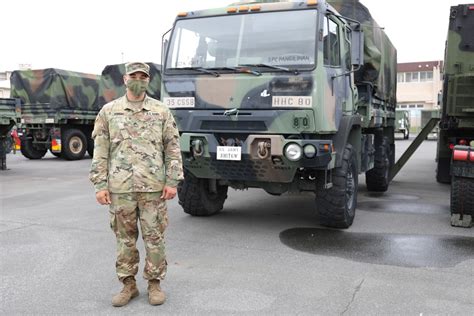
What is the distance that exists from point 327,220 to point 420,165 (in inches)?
425

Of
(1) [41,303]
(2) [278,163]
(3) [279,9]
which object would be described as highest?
(3) [279,9]

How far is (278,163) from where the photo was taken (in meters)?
5.54

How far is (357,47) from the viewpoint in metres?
6.26

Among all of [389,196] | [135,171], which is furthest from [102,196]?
[389,196]

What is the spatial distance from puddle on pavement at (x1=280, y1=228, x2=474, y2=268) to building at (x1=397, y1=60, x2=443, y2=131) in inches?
1884

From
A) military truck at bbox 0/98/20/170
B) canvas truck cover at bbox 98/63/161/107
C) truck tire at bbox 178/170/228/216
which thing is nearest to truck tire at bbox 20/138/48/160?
canvas truck cover at bbox 98/63/161/107

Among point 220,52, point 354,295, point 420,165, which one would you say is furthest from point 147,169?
point 420,165

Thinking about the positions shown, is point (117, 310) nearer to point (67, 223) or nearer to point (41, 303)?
point (41, 303)

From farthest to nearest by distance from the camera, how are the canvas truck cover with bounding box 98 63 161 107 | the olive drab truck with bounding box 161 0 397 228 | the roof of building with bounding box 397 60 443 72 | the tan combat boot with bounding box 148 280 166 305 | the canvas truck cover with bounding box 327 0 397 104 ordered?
the roof of building with bounding box 397 60 443 72, the canvas truck cover with bounding box 98 63 161 107, the canvas truck cover with bounding box 327 0 397 104, the olive drab truck with bounding box 161 0 397 228, the tan combat boot with bounding box 148 280 166 305

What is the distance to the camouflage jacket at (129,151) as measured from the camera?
12.1 feet

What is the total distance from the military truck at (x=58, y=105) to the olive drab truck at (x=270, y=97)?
11.3 metres

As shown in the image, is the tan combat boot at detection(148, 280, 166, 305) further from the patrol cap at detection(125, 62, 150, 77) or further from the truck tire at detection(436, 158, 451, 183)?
the truck tire at detection(436, 158, 451, 183)

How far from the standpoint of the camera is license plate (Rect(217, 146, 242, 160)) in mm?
5617

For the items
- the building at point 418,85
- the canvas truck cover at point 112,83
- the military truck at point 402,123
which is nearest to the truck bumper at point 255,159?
the canvas truck cover at point 112,83
